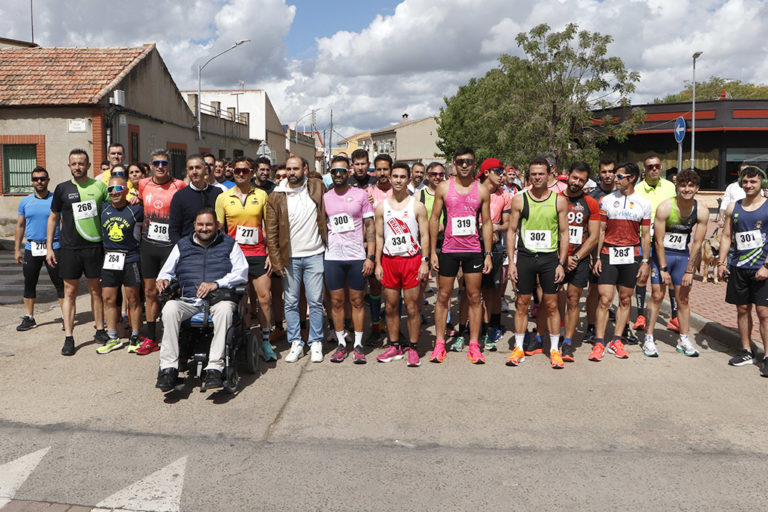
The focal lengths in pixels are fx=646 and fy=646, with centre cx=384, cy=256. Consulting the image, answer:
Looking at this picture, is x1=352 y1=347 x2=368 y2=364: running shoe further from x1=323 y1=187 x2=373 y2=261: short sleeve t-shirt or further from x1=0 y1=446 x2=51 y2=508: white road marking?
x1=0 y1=446 x2=51 y2=508: white road marking

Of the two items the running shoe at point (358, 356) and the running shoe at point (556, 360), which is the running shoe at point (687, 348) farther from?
the running shoe at point (358, 356)

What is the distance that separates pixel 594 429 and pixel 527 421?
480 millimetres

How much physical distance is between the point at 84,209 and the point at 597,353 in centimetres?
558

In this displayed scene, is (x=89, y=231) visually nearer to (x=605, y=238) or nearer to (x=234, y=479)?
(x=234, y=479)

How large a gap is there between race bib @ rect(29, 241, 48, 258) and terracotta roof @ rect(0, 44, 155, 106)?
12.2m

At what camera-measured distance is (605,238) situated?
6.91 metres

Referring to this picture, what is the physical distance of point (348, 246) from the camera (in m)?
6.49

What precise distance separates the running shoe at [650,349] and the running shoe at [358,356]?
3.00 metres

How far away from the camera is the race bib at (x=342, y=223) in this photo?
6.48 m

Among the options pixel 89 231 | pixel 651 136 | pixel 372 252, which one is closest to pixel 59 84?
pixel 89 231

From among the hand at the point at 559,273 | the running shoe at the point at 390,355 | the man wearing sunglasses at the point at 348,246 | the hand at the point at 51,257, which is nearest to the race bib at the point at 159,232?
the hand at the point at 51,257

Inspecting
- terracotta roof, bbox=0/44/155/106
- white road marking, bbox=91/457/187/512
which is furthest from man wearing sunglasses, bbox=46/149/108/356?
terracotta roof, bbox=0/44/155/106

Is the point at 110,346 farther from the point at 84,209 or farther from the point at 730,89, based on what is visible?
the point at 730,89

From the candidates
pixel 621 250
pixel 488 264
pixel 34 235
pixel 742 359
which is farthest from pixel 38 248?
pixel 742 359
